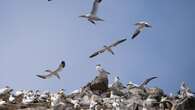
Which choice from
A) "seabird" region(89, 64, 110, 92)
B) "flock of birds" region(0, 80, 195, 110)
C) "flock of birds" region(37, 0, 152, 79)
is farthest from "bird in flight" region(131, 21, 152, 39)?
"seabird" region(89, 64, 110, 92)

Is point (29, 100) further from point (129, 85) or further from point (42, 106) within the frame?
point (129, 85)

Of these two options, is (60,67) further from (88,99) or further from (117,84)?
(117,84)

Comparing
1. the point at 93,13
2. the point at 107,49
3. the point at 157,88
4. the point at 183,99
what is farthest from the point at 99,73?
the point at 93,13

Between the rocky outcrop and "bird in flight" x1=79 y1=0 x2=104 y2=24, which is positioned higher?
"bird in flight" x1=79 y1=0 x2=104 y2=24

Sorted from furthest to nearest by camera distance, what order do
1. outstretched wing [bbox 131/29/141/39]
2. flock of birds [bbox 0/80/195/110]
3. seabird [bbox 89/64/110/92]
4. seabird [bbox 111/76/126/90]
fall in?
seabird [bbox 111/76/126/90]
seabird [bbox 89/64/110/92]
flock of birds [bbox 0/80/195/110]
outstretched wing [bbox 131/29/141/39]

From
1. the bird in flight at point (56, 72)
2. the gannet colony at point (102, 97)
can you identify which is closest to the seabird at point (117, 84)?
the gannet colony at point (102, 97)

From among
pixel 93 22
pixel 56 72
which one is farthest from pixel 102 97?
pixel 93 22

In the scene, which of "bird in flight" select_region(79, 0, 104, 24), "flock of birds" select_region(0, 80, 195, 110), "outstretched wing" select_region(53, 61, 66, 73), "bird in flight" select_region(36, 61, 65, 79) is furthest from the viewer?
"flock of birds" select_region(0, 80, 195, 110)

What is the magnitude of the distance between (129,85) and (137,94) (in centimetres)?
219

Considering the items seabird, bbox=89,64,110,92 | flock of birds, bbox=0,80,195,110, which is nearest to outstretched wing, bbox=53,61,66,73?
flock of birds, bbox=0,80,195,110

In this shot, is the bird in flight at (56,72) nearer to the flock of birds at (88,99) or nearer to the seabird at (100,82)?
the flock of birds at (88,99)

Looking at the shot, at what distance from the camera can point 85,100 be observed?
135 ft

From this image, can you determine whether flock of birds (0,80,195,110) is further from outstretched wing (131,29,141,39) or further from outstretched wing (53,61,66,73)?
outstretched wing (131,29,141,39)

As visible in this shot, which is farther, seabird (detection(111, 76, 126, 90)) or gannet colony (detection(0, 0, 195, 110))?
seabird (detection(111, 76, 126, 90))
